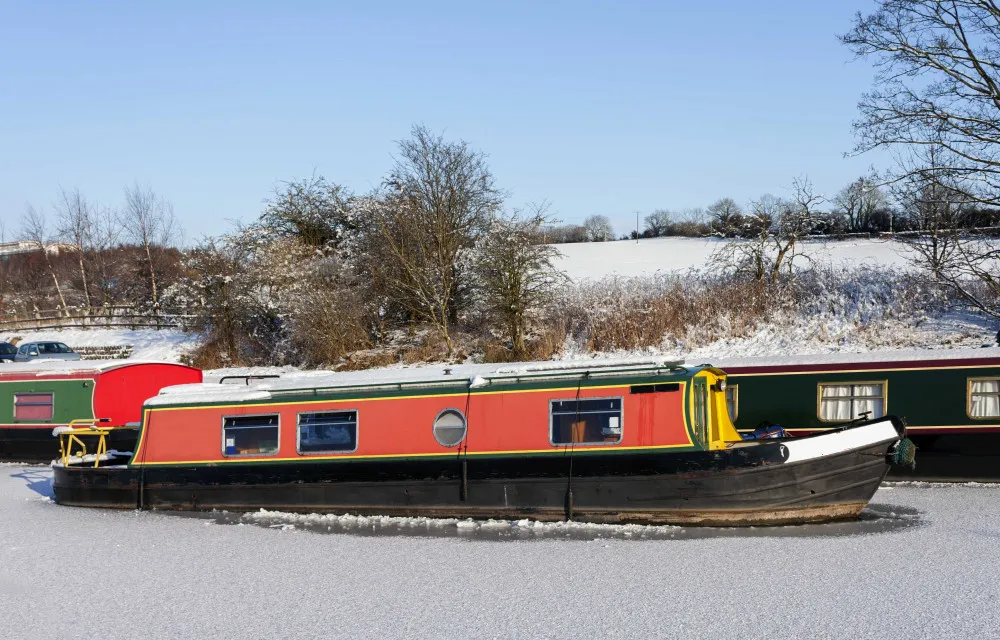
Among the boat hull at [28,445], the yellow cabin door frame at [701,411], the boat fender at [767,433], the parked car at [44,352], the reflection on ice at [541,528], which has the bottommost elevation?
the boat hull at [28,445]

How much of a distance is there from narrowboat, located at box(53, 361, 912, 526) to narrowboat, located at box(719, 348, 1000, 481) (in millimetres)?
1867

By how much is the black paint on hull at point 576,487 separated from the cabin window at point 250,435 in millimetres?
239

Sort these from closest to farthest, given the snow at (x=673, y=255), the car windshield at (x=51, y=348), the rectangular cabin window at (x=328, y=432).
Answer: the rectangular cabin window at (x=328, y=432), the car windshield at (x=51, y=348), the snow at (x=673, y=255)

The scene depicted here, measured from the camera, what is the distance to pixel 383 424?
11.9 metres

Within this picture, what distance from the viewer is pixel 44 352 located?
28.1 meters

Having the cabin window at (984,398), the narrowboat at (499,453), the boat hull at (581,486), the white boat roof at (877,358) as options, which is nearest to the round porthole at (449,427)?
the narrowboat at (499,453)

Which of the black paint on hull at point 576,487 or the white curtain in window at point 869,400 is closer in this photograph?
the black paint on hull at point 576,487

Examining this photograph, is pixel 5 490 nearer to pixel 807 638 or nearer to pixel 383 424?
pixel 383 424

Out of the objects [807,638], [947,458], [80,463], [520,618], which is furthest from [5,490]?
[947,458]

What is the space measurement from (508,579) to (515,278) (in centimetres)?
1595

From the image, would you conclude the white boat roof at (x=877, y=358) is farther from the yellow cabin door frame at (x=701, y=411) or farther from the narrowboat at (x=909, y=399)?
the yellow cabin door frame at (x=701, y=411)

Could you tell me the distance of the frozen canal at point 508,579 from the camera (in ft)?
Answer: 23.9

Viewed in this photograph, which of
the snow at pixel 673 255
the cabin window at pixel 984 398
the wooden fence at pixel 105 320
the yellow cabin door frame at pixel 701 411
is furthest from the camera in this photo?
the wooden fence at pixel 105 320

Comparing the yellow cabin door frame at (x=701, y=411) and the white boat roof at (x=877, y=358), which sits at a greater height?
the white boat roof at (x=877, y=358)
